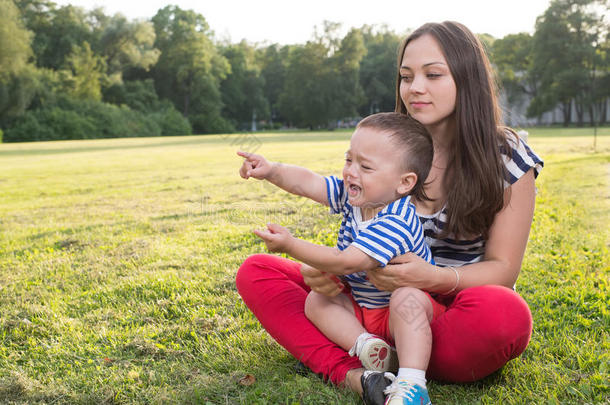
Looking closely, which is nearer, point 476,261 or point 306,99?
point 476,261

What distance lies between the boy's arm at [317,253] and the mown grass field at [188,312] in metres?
0.58

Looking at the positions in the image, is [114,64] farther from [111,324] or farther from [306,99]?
[111,324]

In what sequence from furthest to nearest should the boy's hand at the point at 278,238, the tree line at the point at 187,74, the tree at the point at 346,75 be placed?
the tree line at the point at 187,74
the tree at the point at 346,75
the boy's hand at the point at 278,238

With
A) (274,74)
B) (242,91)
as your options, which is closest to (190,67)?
(242,91)

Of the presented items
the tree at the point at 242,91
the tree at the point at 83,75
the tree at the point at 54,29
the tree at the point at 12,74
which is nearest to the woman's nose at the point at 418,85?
the tree at the point at 12,74

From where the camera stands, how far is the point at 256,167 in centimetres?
265

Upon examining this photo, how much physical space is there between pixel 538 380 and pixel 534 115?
5812cm

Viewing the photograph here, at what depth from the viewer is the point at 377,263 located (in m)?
2.02

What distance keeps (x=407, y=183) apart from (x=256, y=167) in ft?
2.69

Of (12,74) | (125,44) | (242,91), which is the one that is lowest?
(242,91)

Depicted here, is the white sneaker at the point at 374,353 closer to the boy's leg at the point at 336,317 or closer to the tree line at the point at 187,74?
the boy's leg at the point at 336,317

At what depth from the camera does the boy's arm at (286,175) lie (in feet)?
8.61

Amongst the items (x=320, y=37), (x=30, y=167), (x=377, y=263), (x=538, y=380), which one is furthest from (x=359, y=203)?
(x=320, y=37)

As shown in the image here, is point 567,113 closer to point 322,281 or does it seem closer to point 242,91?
point 242,91
